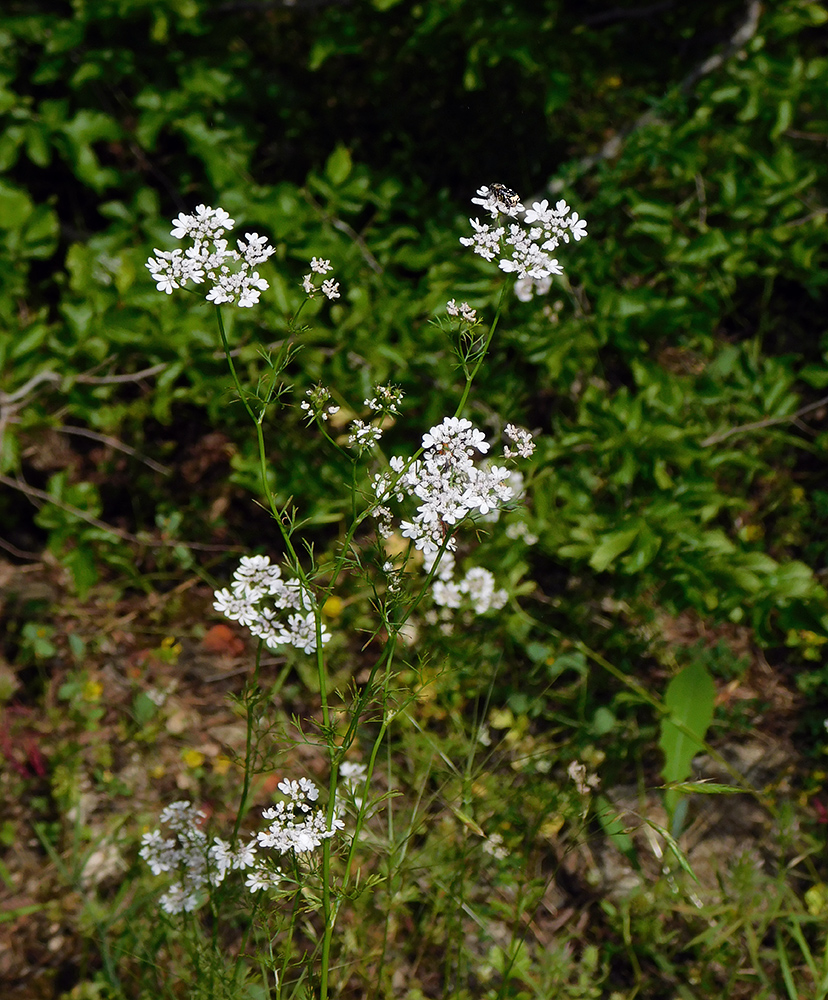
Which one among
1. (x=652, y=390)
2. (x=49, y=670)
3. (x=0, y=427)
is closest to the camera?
(x=652, y=390)

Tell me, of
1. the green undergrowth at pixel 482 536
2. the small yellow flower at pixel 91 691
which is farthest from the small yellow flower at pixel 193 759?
the small yellow flower at pixel 91 691

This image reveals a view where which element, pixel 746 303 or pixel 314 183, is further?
pixel 746 303

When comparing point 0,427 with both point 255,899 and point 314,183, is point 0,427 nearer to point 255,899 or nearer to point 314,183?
point 314,183

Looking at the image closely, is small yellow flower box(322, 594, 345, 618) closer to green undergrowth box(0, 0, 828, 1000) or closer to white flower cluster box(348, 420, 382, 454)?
green undergrowth box(0, 0, 828, 1000)

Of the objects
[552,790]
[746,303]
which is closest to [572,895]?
[552,790]

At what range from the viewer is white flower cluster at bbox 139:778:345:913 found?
1296 millimetres

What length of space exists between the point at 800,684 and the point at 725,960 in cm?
80

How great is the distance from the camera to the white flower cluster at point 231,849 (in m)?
1.30

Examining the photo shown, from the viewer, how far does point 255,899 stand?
154 cm

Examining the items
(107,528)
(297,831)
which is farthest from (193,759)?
(297,831)

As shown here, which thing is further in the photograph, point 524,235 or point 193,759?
point 193,759

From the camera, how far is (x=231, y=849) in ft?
4.94

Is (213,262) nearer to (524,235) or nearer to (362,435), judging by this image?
(362,435)

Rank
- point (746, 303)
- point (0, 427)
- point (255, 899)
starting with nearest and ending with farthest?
1. point (255, 899)
2. point (0, 427)
3. point (746, 303)
